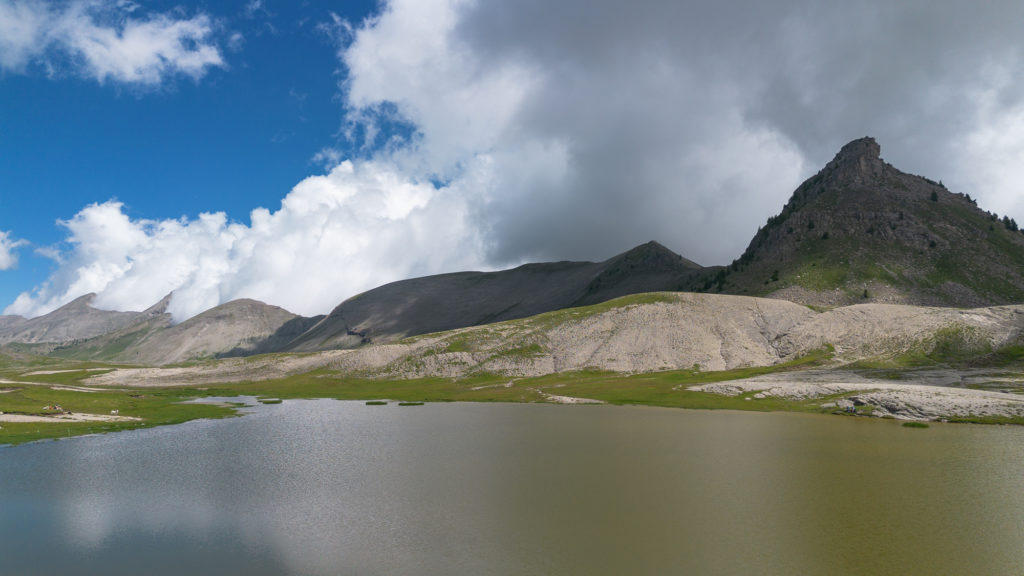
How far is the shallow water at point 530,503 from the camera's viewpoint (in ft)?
88.5

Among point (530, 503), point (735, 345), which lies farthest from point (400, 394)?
point (530, 503)

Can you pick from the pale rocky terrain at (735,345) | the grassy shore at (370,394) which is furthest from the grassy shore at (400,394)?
the pale rocky terrain at (735,345)

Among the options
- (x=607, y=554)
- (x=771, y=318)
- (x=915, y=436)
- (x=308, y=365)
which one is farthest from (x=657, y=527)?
(x=308, y=365)

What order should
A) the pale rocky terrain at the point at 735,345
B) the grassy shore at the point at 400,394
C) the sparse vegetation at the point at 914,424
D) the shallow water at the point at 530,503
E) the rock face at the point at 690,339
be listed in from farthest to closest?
the rock face at the point at 690,339 → the pale rocky terrain at the point at 735,345 → the grassy shore at the point at 400,394 → the sparse vegetation at the point at 914,424 → the shallow water at the point at 530,503

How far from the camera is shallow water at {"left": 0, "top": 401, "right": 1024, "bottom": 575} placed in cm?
2698

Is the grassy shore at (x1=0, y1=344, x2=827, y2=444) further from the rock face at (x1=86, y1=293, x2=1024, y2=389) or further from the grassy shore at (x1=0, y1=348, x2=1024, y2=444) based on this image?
the rock face at (x1=86, y1=293, x2=1024, y2=389)

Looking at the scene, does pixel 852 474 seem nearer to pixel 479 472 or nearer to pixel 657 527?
pixel 657 527

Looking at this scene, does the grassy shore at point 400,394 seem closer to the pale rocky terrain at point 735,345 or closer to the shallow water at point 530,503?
the pale rocky terrain at point 735,345

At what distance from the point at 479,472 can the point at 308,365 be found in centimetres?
17080

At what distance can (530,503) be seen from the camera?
3631cm

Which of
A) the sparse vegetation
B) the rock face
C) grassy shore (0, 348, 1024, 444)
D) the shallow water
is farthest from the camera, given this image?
the rock face

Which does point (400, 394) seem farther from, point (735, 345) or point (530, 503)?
point (530, 503)

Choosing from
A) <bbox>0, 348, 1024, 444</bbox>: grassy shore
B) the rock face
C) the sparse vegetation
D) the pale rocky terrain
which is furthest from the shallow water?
the rock face

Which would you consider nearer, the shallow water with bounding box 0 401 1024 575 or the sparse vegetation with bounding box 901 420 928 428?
the shallow water with bounding box 0 401 1024 575
